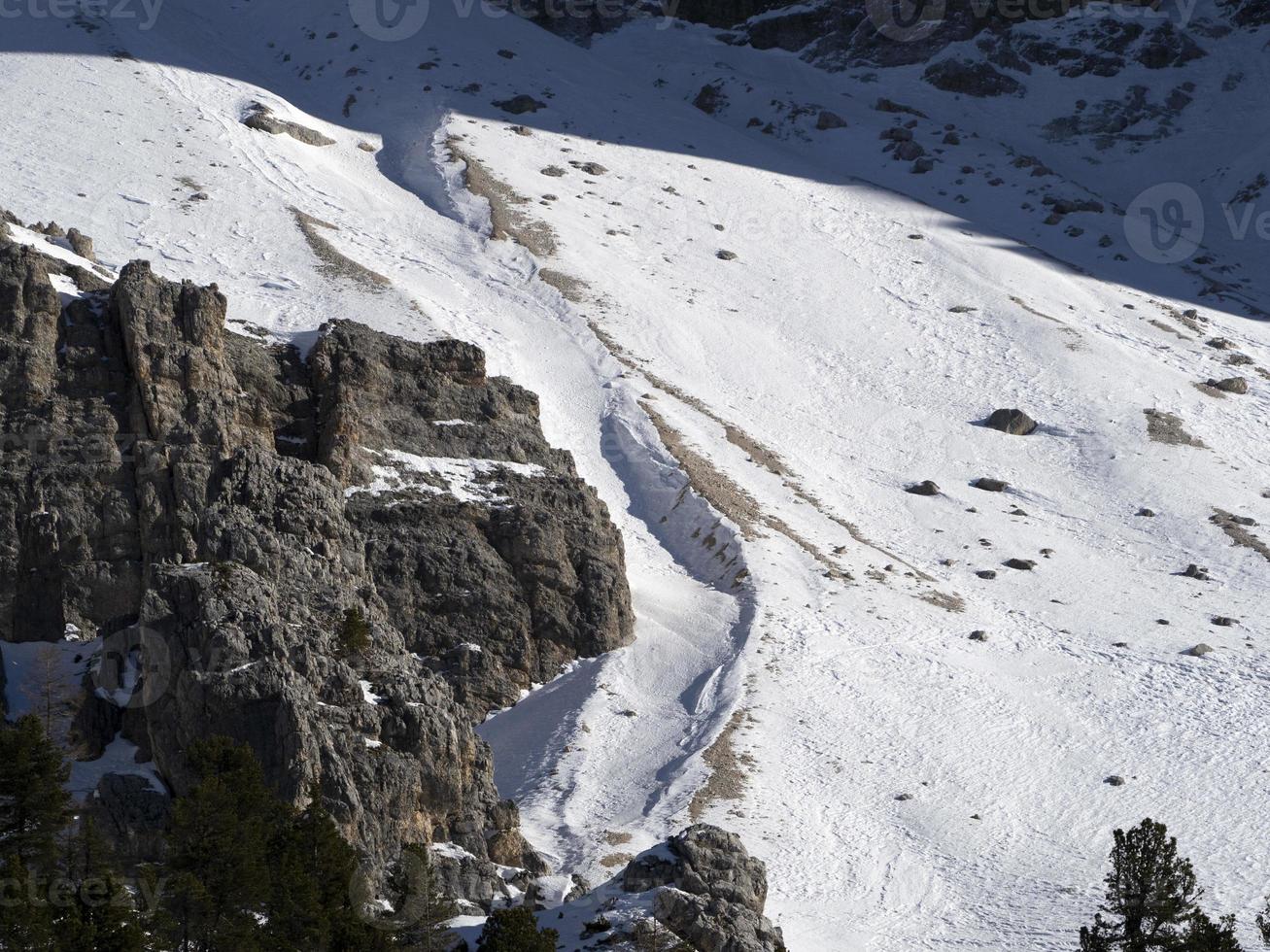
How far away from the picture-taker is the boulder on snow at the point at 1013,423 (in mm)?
62625

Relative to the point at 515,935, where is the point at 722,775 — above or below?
below

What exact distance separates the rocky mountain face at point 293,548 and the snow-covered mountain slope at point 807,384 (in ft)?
9.77

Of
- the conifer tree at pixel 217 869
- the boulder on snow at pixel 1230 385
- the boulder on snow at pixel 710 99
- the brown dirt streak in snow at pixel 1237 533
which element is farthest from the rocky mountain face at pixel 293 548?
the boulder on snow at pixel 710 99

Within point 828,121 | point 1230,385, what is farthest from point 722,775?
point 828,121

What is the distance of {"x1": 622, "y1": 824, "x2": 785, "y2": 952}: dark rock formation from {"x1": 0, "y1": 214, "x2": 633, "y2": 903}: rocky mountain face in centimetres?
363

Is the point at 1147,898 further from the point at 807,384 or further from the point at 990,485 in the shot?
the point at 807,384

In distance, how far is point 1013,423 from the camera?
62688mm

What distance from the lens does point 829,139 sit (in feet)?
321

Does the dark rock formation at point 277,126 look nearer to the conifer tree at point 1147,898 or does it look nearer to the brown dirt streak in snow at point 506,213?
the brown dirt streak in snow at point 506,213

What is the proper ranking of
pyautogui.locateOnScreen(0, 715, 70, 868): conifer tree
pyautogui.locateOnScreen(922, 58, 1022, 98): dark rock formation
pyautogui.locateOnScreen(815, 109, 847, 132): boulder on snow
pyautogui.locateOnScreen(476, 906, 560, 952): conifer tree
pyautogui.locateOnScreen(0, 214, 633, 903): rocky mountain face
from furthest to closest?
pyautogui.locateOnScreen(922, 58, 1022, 98): dark rock formation, pyautogui.locateOnScreen(815, 109, 847, 132): boulder on snow, pyautogui.locateOnScreen(0, 214, 633, 903): rocky mountain face, pyautogui.locateOnScreen(0, 715, 70, 868): conifer tree, pyautogui.locateOnScreen(476, 906, 560, 952): conifer tree

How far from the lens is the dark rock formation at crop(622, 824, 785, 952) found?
26.4 m

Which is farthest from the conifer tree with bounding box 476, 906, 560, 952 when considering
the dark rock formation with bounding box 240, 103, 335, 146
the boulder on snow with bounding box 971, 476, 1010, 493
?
the dark rock formation with bounding box 240, 103, 335, 146

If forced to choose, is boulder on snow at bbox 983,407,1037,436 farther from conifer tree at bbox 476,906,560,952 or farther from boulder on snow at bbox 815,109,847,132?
conifer tree at bbox 476,906,560,952

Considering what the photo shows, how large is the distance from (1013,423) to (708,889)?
39.0 m
